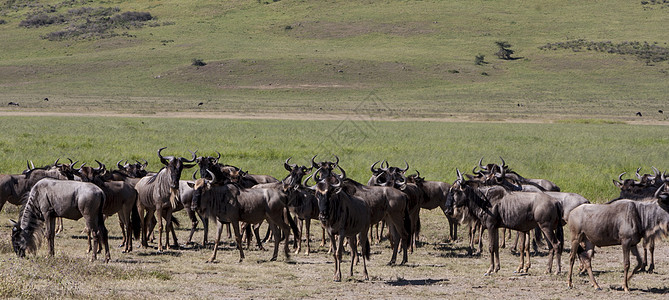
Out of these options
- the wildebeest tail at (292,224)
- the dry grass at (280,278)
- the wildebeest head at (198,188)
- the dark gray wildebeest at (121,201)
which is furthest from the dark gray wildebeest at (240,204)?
the dark gray wildebeest at (121,201)

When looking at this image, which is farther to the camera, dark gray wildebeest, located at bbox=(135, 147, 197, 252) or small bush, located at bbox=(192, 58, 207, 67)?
small bush, located at bbox=(192, 58, 207, 67)

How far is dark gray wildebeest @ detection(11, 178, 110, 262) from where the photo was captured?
45.5ft

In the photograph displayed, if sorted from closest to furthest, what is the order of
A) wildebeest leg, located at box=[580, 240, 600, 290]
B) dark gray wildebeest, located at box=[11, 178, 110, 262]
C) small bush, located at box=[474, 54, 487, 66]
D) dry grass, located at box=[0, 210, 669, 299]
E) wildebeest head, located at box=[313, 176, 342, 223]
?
1. dry grass, located at box=[0, 210, 669, 299]
2. wildebeest leg, located at box=[580, 240, 600, 290]
3. wildebeest head, located at box=[313, 176, 342, 223]
4. dark gray wildebeest, located at box=[11, 178, 110, 262]
5. small bush, located at box=[474, 54, 487, 66]

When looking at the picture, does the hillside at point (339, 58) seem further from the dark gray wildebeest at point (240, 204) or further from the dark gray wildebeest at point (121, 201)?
the dark gray wildebeest at point (240, 204)

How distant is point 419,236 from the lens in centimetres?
1888

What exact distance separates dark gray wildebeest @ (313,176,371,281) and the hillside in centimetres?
5387

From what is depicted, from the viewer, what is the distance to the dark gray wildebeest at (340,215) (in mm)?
13141

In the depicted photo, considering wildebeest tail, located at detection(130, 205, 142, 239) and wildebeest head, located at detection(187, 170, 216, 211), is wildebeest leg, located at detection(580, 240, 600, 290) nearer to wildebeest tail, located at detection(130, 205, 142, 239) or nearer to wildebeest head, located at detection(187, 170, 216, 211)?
wildebeest head, located at detection(187, 170, 216, 211)

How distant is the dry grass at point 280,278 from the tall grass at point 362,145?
30.5 feet

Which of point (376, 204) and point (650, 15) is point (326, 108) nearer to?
point (376, 204)

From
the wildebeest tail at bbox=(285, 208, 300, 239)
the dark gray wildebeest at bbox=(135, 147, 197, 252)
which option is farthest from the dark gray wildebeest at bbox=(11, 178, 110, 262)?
the wildebeest tail at bbox=(285, 208, 300, 239)

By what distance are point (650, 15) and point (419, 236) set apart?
12923cm

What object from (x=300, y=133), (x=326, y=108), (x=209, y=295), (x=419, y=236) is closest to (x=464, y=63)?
(x=326, y=108)

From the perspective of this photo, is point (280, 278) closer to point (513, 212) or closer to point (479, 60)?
point (513, 212)
